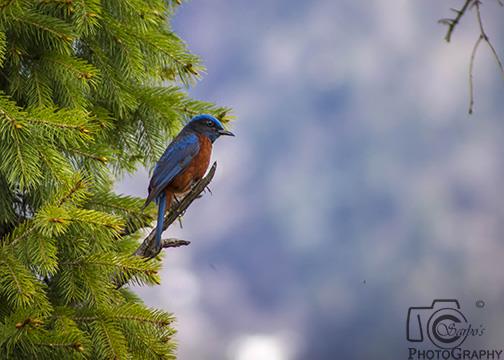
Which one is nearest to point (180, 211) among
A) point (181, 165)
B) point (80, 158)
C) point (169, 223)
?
point (169, 223)

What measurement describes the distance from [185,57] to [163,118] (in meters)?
0.44

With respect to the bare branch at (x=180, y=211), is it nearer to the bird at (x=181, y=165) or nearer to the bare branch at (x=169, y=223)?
the bare branch at (x=169, y=223)

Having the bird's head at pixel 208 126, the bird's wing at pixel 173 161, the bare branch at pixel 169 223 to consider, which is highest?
the bird's head at pixel 208 126

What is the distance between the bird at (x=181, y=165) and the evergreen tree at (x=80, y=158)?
21 centimetres

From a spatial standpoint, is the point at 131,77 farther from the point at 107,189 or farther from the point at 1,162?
the point at 1,162

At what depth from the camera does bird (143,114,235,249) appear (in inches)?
183

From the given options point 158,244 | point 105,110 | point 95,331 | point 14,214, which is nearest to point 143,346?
point 95,331

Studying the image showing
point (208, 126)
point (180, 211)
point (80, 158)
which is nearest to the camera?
point (180, 211)

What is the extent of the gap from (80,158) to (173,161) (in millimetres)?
573

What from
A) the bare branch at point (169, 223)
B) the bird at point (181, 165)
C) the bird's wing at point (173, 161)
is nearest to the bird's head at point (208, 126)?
the bird at point (181, 165)

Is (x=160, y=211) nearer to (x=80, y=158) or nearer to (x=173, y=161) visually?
(x=173, y=161)

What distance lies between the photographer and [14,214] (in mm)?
4715

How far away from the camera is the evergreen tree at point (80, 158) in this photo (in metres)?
3.76

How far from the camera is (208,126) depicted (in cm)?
511
